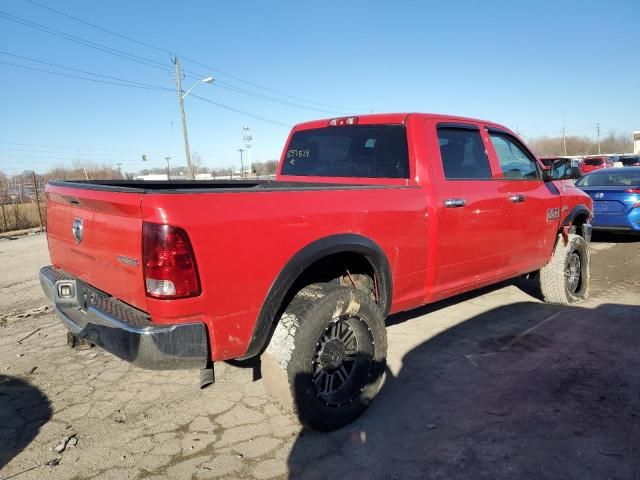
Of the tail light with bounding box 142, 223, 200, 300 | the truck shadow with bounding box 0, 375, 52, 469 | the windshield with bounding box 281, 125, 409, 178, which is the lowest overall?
the truck shadow with bounding box 0, 375, 52, 469

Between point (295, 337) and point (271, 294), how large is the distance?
303 mm

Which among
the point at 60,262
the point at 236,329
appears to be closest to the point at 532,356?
the point at 236,329

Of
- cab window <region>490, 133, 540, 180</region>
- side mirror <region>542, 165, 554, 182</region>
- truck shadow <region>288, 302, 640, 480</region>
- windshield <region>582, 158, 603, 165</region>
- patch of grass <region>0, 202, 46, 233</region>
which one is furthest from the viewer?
windshield <region>582, 158, 603, 165</region>

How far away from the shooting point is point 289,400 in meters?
2.66

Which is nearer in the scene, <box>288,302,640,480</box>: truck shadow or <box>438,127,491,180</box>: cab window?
<box>288,302,640,480</box>: truck shadow

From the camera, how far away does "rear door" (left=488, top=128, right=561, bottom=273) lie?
4406 millimetres

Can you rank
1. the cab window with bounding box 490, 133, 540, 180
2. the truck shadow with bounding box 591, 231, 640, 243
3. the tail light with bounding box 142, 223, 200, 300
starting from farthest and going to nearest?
1. the truck shadow with bounding box 591, 231, 640, 243
2. the cab window with bounding box 490, 133, 540, 180
3. the tail light with bounding box 142, 223, 200, 300

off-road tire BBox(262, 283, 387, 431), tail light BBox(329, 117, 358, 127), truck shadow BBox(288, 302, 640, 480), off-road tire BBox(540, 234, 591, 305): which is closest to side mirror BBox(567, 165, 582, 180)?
off-road tire BBox(540, 234, 591, 305)

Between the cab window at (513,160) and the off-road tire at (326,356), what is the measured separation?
2318 mm

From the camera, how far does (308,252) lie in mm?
2686

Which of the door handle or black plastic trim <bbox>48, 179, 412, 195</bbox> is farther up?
black plastic trim <bbox>48, 179, 412, 195</bbox>

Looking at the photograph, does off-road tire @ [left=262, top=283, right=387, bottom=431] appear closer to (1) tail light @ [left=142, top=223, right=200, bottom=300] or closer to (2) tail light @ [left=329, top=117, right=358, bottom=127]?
(1) tail light @ [left=142, top=223, right=200, bottom=300]

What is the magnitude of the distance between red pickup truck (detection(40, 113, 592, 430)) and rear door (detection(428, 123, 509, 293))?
2cm

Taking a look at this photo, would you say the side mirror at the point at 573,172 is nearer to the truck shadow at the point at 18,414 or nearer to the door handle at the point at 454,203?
the door handle at the point at 454,203
